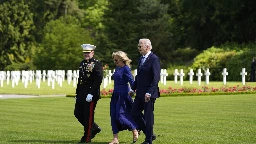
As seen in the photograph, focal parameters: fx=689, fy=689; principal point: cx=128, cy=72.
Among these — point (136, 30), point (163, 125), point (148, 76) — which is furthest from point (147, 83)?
point (136, 30)

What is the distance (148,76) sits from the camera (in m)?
11.5

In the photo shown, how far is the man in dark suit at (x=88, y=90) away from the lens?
12.4 m

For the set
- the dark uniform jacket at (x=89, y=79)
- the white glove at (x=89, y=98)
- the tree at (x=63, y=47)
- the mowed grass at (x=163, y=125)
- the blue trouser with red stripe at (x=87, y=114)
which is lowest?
the mowed grass at (x=163, y=125)

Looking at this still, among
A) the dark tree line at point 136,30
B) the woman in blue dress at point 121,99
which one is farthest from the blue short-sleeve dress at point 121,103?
the dark tree line at point 136,30

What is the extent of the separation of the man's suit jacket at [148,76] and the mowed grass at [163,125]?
107 cm

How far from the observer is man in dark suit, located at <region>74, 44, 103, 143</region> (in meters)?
12.4

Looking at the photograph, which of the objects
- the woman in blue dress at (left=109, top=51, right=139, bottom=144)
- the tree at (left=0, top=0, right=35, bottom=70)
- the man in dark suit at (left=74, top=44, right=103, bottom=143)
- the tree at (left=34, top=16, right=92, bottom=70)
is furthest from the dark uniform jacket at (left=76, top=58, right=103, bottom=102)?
the tree at (left=0, top=0, right=35, bottom=70)

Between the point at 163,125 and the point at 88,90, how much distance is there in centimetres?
317

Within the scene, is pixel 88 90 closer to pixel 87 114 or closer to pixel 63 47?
pixel 87 114

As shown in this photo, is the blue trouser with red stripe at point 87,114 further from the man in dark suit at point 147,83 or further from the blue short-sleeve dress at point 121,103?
the man in dark suit at point 147,83

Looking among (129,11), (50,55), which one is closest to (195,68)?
(129,11)

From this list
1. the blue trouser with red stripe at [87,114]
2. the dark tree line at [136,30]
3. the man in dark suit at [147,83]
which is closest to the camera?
the man in dark suit at [147,83]

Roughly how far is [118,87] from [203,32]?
49.3 m

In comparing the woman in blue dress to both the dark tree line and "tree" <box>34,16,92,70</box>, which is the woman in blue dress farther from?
"tree" <box>34,16,92,70</box>
